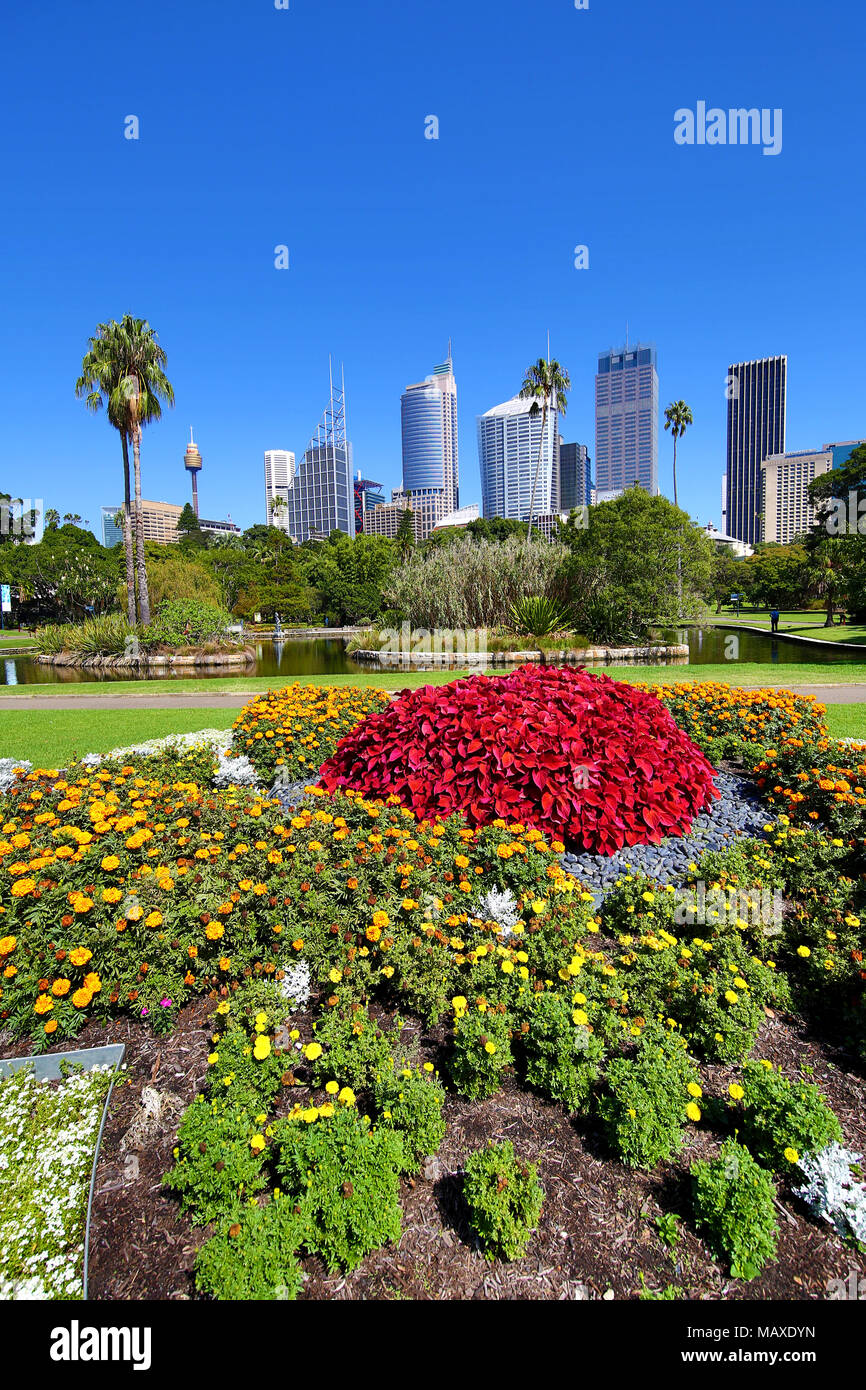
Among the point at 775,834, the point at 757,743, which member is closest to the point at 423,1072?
the point at 775,834

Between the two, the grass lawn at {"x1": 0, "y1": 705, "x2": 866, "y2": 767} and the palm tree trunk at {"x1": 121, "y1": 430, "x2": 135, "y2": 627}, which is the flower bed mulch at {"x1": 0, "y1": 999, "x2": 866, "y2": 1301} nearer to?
the grass lawn at {"x1": 0, "y1": 705, "x2": 866, "y2": 767}

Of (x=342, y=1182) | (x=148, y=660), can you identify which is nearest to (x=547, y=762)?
(x=342, y=1182)

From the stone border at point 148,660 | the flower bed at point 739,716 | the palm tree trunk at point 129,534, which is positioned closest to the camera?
the flower bed at point 739,716

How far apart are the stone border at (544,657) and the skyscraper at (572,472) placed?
6722 inches

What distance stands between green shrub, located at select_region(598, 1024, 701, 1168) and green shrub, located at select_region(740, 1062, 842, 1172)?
0.16 m

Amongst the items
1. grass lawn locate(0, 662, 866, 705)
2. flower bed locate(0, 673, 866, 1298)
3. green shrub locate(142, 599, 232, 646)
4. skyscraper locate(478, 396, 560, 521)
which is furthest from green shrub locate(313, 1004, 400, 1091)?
skyscraper locate(478, 396, 560, 521)

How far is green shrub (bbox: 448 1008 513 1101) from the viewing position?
2156mm

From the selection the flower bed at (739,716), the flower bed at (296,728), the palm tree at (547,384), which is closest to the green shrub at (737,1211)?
the flower bed at (739,716)

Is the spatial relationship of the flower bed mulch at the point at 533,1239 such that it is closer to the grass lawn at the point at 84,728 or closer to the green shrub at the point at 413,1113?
the green shrub at the point at 413,1113

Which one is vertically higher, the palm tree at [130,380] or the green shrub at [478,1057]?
the palm tree at [130,380]

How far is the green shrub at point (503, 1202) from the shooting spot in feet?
5.58

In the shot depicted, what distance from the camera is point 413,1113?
195cm

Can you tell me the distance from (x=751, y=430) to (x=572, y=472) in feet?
165
